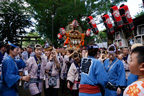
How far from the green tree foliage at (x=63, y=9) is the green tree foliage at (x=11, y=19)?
6.88 feet

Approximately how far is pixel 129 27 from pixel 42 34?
827 inches

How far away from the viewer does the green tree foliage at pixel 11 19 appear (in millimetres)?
22047

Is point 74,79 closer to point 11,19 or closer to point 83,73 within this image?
point 83,73

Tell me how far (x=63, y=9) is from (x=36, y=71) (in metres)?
19.7

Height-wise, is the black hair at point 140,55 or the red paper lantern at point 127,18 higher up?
the red paper lantern at point 127,18

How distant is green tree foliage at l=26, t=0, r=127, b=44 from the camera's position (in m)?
23.0

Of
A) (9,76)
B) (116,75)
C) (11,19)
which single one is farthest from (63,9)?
(9,76)

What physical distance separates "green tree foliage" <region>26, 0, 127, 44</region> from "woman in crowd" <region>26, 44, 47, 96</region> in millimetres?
18779

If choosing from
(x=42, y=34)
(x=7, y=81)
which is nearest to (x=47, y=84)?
(x=7, y=81)

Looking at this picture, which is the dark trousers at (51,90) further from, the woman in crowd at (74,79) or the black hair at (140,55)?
the black hair at (140,55)

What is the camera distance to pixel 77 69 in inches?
176

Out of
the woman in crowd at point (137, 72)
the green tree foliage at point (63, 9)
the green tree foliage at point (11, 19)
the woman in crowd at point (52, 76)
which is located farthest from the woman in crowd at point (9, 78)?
the green tree foliage at point (11, 19)

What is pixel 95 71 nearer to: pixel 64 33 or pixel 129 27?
pixel 129 27

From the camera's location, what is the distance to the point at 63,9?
74.6 feet
